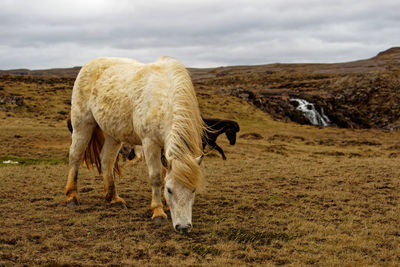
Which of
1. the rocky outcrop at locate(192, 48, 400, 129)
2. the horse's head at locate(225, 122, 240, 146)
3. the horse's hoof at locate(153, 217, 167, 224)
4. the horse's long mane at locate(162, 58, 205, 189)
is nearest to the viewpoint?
the horse's long mane at locate(162, 58, 205, 189)

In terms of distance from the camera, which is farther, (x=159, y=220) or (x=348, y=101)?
(x=348, y=101)

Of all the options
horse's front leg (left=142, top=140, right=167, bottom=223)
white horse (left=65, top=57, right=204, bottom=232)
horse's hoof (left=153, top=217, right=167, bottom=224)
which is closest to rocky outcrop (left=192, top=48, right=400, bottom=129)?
white horse (left=65, top=57, right=204, bottom=232)

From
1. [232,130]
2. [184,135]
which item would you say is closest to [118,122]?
[184,135]

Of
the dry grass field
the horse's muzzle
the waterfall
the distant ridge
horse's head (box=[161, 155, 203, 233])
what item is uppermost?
the distant ridge

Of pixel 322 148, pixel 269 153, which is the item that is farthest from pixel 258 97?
pixel 269 153

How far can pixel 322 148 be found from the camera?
1728cm

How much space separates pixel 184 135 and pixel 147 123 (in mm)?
748

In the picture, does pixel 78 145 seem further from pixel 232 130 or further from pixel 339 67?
pixel 339 67

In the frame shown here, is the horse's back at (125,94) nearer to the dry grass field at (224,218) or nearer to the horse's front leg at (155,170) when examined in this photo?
the horse's front leg at (155,170)

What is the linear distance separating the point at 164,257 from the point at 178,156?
1315 mm

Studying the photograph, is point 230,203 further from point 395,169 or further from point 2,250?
point 395,169

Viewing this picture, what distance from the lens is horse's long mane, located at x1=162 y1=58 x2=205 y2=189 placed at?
4.91m

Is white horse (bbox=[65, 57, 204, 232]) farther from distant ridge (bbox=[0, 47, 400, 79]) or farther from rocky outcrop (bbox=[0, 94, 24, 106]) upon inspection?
distant ridge (bbox=[0, 47, 400, 79])

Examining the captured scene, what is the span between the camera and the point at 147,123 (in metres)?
5.62
